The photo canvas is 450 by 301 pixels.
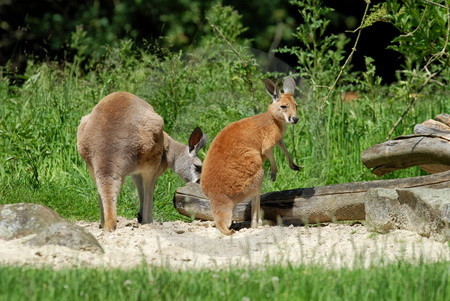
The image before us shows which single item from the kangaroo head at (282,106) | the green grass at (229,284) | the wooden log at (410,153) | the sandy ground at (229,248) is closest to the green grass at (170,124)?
the sandy ground at (229,248)

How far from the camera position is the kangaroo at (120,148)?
7070 millimetres

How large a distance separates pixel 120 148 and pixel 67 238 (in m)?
1.96

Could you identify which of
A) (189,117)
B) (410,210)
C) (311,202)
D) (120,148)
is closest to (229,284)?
(410,210)

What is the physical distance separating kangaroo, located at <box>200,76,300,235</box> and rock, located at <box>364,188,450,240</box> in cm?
112

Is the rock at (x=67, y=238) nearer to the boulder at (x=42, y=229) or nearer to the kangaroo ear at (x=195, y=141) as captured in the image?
the boulder at (x=42, y=229)

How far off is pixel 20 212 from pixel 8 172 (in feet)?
12.0

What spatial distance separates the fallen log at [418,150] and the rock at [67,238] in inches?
118

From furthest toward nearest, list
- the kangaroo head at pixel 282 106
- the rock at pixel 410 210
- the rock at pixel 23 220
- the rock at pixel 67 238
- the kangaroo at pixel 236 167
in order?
1. the kangaroo head at pixel 282 106
2. the kangaroo at pixel 236 167
3. the rock at pixel 410 210
4. the rock at pixel 23 220
5. the rock at pixel 67 238

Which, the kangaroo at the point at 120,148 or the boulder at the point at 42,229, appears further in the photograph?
the kangaroo at the point at 120,148

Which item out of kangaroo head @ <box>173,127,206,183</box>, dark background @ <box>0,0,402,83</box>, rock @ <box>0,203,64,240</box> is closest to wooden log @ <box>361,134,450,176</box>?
kangaroo head @ <box>173,127,206,183</box>

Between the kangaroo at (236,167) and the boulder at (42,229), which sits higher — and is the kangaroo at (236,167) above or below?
above

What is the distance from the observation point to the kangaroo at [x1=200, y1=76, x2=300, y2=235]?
7.01 metres

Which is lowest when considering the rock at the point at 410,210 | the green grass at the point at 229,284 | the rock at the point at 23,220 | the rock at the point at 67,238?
the green grass at the point at 229,284

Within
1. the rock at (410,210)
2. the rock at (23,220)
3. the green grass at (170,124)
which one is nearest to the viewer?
the rock at (23,220)
